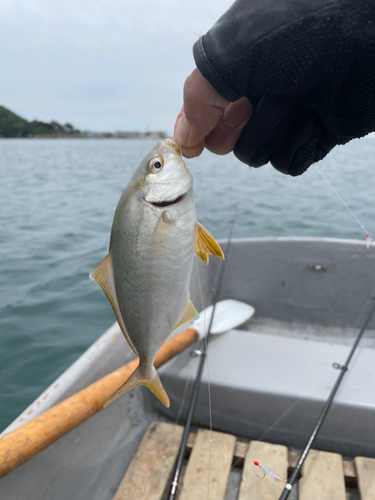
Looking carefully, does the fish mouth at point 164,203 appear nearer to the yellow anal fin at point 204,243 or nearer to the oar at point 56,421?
the yellow anal fin at point 204,243

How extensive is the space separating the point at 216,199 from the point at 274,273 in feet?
27.8

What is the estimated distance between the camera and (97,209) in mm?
10820

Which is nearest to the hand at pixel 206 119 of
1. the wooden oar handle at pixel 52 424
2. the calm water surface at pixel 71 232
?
the wooden oar handle at pixel 52 424

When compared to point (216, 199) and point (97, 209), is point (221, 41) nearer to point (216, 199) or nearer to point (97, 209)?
point (97, 209)

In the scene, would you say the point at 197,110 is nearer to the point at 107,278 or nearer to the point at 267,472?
the point at 107,278

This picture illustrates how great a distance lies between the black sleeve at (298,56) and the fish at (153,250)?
0.36 meters

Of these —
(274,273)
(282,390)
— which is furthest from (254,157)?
(274,273)

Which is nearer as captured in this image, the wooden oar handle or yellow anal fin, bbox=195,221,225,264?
yellow anal fin, bbox=195,221,225,264

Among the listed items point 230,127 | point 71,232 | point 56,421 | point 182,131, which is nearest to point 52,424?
point 56,421

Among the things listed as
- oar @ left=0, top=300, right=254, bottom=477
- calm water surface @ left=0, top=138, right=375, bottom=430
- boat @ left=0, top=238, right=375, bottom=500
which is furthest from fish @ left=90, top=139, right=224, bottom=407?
calm water surface @ left=0, top=138, right=375, bottom=430

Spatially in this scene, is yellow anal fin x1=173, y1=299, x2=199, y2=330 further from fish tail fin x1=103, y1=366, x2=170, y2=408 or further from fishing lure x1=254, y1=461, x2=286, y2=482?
fishing lure x1=254, y1=461, x2=286, y2=482

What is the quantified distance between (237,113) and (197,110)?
277mm

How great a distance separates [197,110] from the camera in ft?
4.31

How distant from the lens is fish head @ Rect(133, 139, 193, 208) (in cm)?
130
